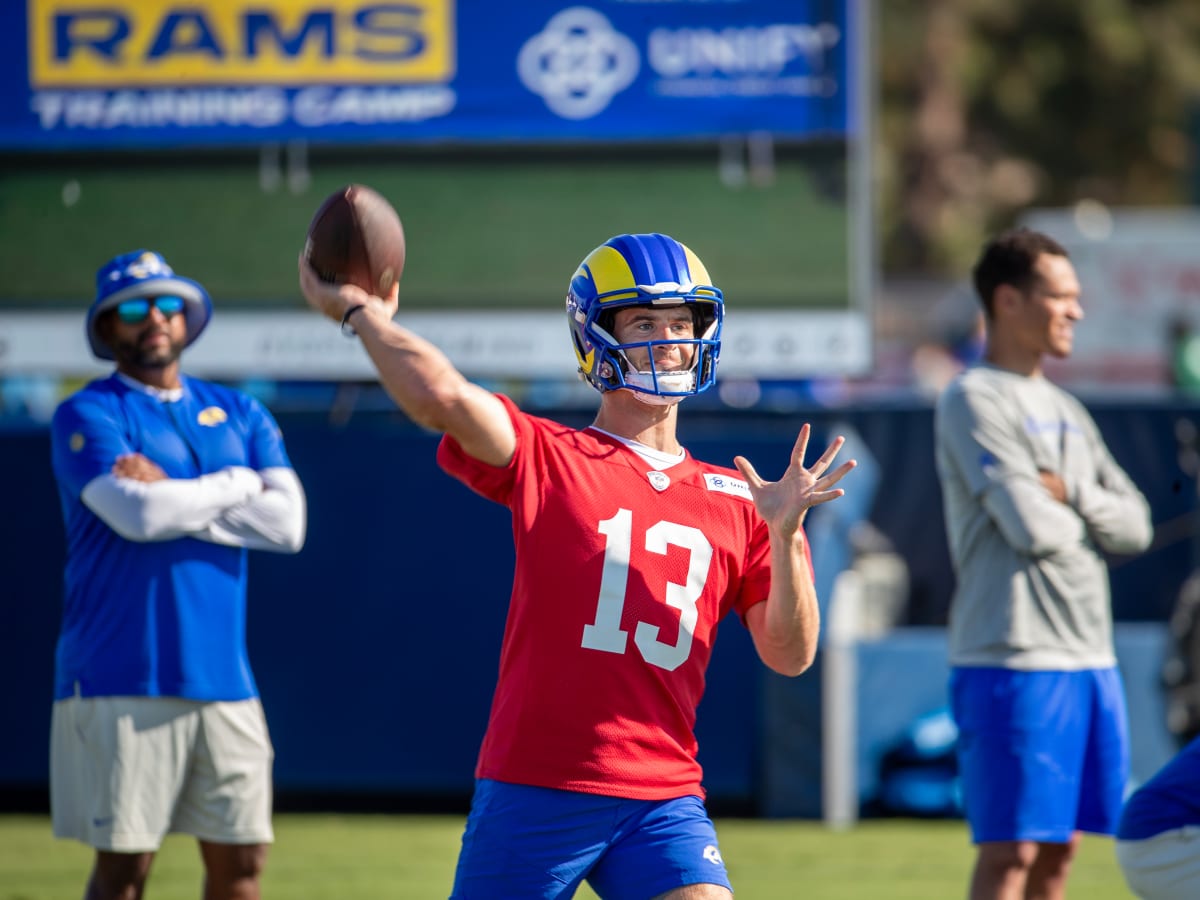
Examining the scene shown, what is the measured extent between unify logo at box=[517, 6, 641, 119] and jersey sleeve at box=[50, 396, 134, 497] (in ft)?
14.9

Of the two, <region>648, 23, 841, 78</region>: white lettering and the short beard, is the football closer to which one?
the short beard

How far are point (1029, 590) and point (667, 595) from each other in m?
1.84

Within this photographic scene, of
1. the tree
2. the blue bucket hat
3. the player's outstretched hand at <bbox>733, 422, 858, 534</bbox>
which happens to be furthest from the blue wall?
the tree

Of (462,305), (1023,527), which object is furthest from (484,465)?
(462,305)

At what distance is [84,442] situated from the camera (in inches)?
194

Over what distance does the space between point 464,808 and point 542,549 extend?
5.02 m

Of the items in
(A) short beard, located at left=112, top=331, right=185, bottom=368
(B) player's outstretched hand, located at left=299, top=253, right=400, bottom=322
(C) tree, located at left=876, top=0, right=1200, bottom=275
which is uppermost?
(C) tree, located at left=876, top=0, right=1200, bottom=275

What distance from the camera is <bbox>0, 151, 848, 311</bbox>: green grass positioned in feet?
29.6

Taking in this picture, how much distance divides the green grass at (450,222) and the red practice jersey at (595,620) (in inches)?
215

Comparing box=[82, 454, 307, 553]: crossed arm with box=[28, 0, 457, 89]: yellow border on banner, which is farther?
box=[28, 0, 457, 89]: yellow border on banner

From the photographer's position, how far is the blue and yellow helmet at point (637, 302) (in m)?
3.66

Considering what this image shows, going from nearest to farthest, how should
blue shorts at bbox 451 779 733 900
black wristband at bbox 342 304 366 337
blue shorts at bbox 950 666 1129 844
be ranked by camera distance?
black wristband at bbox 342 304 366 337 < blue shorts at bbox 451 779 733 900 < blue shorts at bbox 950 666 1129 844

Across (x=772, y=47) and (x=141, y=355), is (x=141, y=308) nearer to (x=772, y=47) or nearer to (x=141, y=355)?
(x=141, y=355)

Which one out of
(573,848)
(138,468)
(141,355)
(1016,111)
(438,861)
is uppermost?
(1016,111)
